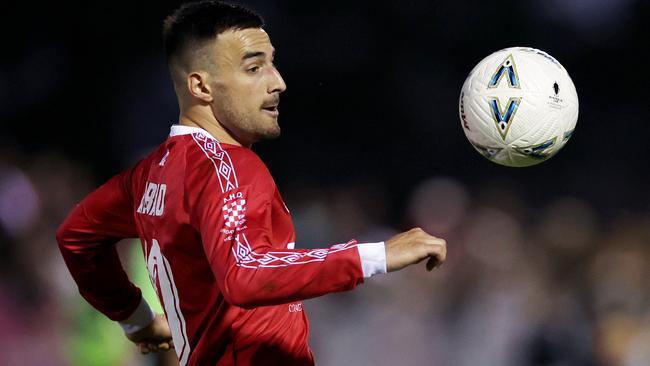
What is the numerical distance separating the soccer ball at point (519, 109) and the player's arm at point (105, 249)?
1260 millimetres

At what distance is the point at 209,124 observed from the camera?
2957 millimetres

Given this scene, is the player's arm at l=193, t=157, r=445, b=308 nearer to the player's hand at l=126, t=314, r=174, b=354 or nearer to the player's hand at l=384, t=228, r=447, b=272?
the player's hand at l=384, t=228, r=447, b=272

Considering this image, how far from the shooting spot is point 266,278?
2.34 metres

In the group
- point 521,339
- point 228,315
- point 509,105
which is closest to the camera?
point 228,315

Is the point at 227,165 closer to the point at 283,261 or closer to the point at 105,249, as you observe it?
the point at 283,261

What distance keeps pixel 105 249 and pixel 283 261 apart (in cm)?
122

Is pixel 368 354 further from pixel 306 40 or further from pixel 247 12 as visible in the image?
pixel 247 12

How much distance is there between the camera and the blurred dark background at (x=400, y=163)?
194 inches

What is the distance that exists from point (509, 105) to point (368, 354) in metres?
2.17

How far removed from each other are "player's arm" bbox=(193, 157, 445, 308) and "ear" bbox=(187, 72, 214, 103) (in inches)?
23.7

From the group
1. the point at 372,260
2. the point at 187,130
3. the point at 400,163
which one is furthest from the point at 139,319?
the point at 400,163

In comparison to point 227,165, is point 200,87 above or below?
above

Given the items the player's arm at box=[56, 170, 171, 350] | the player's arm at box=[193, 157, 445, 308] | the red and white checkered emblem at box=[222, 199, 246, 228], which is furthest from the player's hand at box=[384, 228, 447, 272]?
the player's arm at box=[56, 170, 171, 350]

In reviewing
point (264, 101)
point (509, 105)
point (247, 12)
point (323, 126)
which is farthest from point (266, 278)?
point (323, 126)
